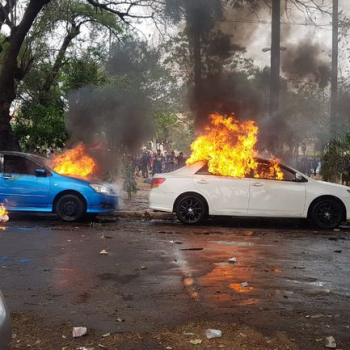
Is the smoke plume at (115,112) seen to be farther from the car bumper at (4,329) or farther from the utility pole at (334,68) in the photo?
the car bumper at (4,329)

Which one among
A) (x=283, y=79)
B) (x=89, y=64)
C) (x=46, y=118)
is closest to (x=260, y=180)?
(x=283, y=79)

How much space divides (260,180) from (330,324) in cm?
579

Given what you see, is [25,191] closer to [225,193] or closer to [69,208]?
[69,208]

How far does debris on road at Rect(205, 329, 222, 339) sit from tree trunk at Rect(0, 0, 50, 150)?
11461 mm

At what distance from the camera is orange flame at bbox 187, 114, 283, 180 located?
9.73 meters

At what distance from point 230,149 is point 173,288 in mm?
5815

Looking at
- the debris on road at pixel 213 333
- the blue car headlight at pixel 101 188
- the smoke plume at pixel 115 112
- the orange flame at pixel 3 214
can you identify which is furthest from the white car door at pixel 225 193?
the debris on road at pixel 213 333

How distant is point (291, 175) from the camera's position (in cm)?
968

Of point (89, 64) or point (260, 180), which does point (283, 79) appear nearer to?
point (260, 180)

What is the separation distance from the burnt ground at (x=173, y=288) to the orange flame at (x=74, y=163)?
7.23ft

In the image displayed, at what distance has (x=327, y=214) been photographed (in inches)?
379

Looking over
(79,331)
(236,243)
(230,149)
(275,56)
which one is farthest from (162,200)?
(79,331)

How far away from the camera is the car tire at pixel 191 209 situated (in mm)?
9664

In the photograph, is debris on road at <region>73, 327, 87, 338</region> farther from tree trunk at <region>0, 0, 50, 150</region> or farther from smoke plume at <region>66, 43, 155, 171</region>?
tree trunk at <region>0, 0, 50, 150</region>
